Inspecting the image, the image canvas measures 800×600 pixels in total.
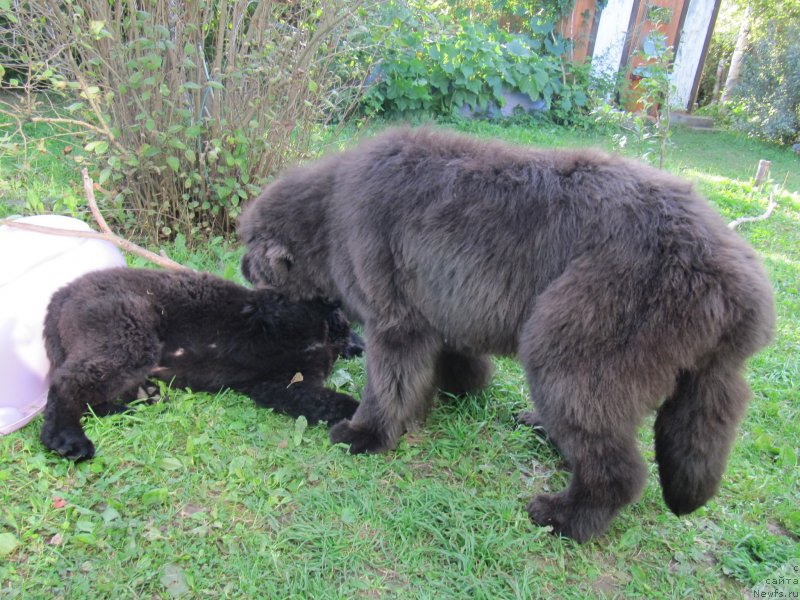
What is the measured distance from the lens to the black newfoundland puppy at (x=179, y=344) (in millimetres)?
2672

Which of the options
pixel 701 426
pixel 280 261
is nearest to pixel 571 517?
pixel 701 426

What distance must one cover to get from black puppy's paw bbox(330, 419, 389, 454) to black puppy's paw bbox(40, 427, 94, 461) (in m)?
1.07

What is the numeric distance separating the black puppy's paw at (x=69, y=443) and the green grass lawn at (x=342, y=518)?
0.05m

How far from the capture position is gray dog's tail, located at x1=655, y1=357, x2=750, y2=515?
2.11 m

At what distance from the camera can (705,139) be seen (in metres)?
11.8

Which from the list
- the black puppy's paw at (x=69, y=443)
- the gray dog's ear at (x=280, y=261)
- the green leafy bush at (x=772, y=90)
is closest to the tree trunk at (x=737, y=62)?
the green leafy bush at (x=772, y=90)

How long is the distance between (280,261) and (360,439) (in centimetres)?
101

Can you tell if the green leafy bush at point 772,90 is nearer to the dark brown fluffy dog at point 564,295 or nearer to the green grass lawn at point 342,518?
the green grass lawn at point 342,518

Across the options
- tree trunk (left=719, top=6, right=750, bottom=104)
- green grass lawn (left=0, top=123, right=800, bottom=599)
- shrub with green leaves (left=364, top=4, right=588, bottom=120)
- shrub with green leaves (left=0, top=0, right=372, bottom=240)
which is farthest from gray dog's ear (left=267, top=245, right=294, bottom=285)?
tree trunk (left=719, top=6, right=750, bottom=104)

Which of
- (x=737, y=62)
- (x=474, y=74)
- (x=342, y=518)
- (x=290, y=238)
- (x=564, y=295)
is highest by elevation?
(x=737, y=62)

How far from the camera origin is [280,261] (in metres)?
3.09

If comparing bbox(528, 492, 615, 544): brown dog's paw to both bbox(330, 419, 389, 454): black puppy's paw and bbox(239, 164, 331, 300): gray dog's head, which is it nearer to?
bbox(330, 419, 389, 454): black puppy's paw

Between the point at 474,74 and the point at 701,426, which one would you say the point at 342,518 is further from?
the point at 474,74

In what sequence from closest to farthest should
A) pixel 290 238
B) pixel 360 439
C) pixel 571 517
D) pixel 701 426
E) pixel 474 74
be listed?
pixel 701 426 → pixel 571 517 → pixel 360 439 → pixel 290 238 → pixel 474 74
